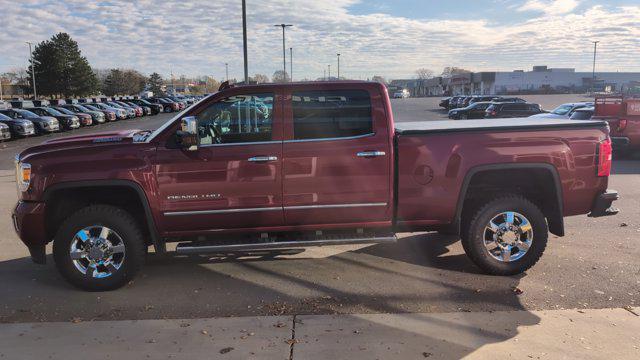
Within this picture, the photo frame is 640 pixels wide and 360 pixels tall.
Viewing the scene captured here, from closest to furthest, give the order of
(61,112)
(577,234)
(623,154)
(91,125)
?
(577,234)
(623,154)
(61,112)
(91,125)

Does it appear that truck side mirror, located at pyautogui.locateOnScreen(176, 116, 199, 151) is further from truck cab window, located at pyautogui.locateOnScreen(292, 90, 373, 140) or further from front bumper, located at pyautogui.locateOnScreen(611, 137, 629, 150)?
front bumper, located at pyautogui.locateOnScreen(611, 137, 629, 150)

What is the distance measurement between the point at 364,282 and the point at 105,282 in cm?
249

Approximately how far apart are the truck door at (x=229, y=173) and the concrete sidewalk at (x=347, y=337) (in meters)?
1.03

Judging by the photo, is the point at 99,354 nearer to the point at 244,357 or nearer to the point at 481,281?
the point at 244,357

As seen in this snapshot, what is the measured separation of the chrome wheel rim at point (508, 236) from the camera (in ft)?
16.7

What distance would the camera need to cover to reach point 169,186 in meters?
4.70

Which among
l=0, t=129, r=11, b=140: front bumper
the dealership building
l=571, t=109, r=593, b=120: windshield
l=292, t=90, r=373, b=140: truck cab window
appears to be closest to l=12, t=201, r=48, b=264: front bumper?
l=292, t=90, r=373, b=140: truck cab window

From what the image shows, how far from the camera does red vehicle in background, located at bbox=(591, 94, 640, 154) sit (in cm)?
1386

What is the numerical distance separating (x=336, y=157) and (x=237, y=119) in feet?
3.39

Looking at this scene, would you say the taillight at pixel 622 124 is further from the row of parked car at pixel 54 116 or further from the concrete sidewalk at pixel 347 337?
the row of parked car at pixel 54 116

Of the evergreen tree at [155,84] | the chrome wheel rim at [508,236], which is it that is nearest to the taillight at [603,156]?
the chrome wheel rim at [508,236]

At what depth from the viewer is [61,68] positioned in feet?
247

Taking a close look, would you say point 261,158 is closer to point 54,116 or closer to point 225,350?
point 225,350

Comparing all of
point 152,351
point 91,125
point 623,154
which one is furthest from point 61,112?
point 152,351
